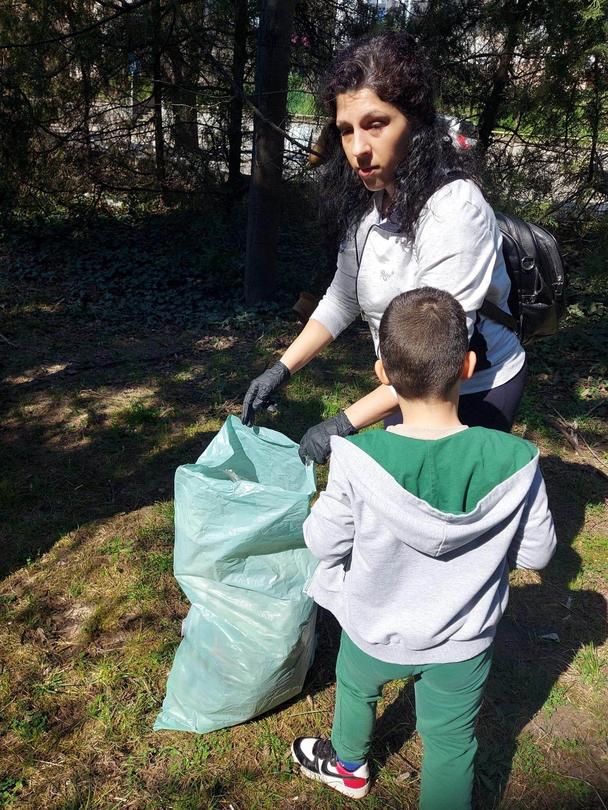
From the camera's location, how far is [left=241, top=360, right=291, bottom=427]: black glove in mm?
2135

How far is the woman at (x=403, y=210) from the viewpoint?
65.9 inches

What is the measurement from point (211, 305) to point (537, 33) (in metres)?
3.50

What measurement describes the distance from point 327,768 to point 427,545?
953 millimetres

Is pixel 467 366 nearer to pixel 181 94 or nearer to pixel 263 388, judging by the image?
pixel 263 388

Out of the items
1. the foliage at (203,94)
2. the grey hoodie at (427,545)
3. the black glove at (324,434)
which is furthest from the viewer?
the foliage at (203,94)

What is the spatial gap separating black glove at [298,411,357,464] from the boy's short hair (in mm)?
380

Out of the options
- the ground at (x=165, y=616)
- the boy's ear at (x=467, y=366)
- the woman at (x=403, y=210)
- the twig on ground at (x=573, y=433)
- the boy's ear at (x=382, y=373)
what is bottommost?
the ground at (x=165, y=616)

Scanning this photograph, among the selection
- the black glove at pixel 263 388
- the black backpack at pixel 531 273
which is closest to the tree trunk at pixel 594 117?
the black backpack at pixel 531 273

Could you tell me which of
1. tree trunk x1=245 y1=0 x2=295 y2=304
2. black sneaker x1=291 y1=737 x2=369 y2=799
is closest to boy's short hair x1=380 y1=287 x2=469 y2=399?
black sneaker x1=291 y1=737 x2=369 y2=799

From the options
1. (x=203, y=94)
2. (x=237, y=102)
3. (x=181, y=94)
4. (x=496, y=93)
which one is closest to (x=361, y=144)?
(x=496, y=93)

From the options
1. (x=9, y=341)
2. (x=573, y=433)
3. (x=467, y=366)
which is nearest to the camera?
(x=467, y=366)

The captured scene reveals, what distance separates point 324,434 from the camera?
1.85 m

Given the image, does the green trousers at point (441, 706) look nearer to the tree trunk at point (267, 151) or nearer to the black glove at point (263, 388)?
the black glove at point (263, 388)

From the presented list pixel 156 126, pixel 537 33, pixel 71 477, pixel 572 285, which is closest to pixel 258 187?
pixel 156 126
